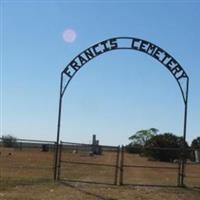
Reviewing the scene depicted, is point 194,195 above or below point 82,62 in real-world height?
below

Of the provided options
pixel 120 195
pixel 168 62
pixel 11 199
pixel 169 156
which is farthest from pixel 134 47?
pixel 169 156

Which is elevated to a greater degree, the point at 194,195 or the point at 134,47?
the point at 134,47

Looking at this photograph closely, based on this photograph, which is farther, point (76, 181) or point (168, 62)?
point (168, 62)

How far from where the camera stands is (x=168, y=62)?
75.3 ft

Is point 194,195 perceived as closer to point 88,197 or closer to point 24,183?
point 88,197

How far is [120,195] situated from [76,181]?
12.5ft

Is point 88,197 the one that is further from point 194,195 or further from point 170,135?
point 170,135

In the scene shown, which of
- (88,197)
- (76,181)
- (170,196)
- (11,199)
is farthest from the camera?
(76,181)

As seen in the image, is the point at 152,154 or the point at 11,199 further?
the point at 152,154

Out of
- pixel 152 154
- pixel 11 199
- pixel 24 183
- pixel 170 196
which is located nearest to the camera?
pixel 11 199

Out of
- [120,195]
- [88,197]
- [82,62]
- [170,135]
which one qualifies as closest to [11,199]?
[88,197]

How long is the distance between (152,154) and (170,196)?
4006 cm

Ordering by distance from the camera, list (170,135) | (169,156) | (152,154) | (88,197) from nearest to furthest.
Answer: (88,197)
(169,156)
(152,154)
(170,135)

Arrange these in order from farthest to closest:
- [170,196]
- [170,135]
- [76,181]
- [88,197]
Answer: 1. [170,135]
2. [76,181]
3. [170,196]
4. [88,197]
